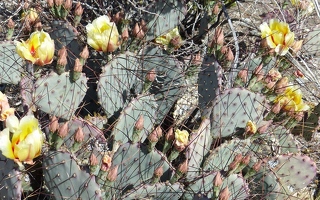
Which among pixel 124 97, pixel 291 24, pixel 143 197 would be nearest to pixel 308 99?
pixel 291 24

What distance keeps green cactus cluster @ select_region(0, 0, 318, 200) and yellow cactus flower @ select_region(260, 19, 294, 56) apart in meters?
0.07

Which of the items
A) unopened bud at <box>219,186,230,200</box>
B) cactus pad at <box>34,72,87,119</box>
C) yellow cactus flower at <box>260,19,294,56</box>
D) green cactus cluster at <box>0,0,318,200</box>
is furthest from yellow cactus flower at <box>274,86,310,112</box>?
cactus pad at <box>34,72,87,119</box>

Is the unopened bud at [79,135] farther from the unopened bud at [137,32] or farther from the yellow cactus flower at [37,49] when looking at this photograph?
the unopened bud at [137,32]

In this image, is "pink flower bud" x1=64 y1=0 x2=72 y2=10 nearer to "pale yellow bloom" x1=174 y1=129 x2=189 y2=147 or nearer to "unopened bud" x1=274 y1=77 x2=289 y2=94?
"pale yellow bloom" x1=174 y1=129 x2=189 y2=147

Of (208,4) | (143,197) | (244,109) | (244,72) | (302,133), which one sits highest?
(208,4)

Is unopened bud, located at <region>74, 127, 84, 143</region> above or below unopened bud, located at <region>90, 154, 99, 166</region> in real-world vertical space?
above

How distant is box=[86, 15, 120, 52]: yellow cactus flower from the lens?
2037 millimetres

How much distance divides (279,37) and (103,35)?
0.77 metres

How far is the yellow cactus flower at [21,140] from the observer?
1481 mm

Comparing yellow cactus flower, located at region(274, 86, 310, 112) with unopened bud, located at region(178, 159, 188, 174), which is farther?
yellow cactus flower, located at region(274, 86, 310, 112)

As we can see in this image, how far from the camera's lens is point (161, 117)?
7.21 feet

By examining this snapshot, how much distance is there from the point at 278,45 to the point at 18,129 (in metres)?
1.19

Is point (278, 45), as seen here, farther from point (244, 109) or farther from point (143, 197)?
point (143, 197)

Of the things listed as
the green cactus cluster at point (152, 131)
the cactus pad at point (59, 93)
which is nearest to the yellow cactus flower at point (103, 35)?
the green cactus cluster at point (152, 131)
